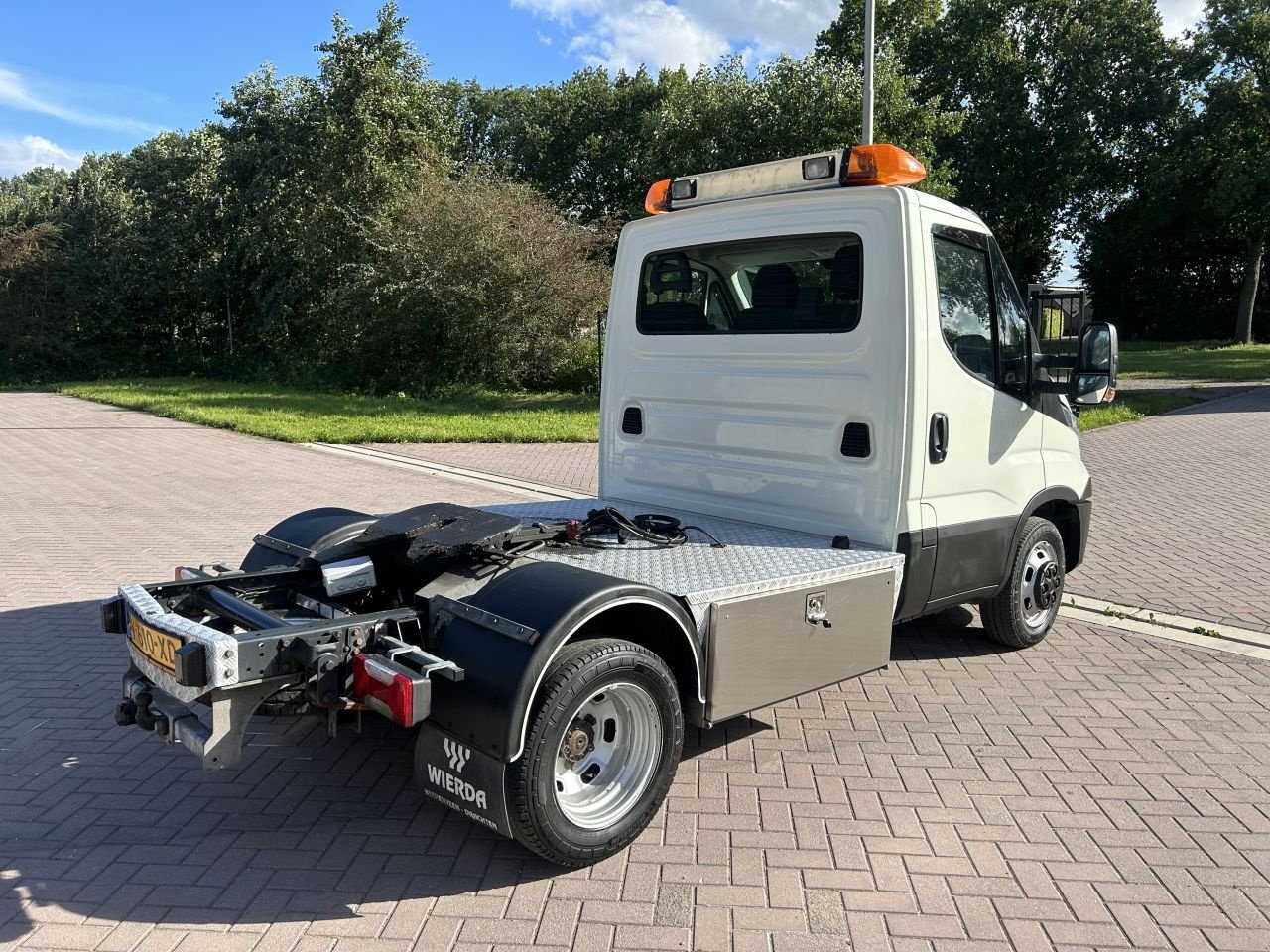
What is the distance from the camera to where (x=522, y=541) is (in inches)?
157

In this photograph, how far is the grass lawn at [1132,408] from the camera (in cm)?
1677

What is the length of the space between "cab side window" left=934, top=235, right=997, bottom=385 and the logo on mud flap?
2.83m

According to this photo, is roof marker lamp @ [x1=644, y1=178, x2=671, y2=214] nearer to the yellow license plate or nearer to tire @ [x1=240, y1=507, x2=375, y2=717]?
tire @ [x1=240, y1=507, x2=375, y2=717]

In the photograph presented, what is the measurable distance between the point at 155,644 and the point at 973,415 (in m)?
3.68

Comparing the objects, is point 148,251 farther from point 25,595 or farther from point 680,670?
point 680,670

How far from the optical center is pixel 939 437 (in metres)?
4.50

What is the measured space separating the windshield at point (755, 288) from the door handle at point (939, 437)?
588 mm

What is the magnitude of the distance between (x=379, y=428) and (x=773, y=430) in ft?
39.3

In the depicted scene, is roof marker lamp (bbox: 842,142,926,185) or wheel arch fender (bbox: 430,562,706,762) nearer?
Answer: wheel arch fender (bbox: 430,562,706,762)

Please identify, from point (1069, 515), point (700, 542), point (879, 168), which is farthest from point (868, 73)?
point (700, 542)

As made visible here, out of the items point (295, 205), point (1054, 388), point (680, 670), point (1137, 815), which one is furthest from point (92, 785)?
point (295, 205)

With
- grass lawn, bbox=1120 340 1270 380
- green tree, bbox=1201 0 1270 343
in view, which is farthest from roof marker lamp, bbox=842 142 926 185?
green tree, bbox=1201 0 1270 343

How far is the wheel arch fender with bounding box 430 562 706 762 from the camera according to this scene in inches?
118

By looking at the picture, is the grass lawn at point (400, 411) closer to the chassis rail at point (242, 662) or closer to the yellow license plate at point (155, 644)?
the chassis rail at point (242, 662)
